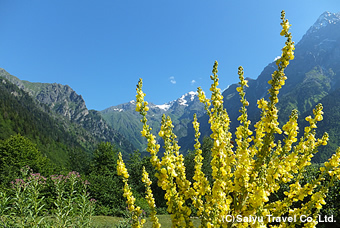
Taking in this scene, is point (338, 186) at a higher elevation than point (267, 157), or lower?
lower

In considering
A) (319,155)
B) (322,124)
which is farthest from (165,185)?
(322,124)

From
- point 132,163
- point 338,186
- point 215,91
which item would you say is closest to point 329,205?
point 338,186

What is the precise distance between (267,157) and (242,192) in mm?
457

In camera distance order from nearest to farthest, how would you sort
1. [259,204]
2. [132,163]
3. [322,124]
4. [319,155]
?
[259,204], [132,163], [319,155], [322,124]

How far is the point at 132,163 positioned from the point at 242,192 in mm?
31033

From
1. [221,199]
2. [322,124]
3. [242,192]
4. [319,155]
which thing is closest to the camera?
[221,199]

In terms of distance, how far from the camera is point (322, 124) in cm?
13762

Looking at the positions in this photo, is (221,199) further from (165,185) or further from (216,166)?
(165,185)

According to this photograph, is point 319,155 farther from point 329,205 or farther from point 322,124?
point 329,205

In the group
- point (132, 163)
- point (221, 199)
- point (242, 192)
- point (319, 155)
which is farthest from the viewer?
point (319, 155)

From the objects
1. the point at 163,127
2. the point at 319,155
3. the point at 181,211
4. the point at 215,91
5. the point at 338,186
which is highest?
the point at 215,91

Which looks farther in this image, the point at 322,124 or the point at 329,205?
the point at 322,124

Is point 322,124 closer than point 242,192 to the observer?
No

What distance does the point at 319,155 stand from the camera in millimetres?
117062
